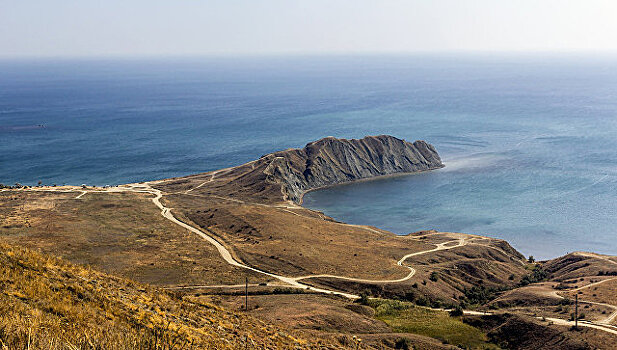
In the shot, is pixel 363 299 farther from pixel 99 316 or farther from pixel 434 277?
pixel 99 316

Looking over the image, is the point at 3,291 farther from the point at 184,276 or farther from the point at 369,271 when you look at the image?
the point at 369,271

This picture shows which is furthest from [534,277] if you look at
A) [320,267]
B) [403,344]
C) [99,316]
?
[99,316]

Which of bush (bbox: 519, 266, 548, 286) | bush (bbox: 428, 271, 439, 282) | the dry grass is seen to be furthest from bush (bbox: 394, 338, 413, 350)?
bush (bbox: 519, 266, 548, 286)

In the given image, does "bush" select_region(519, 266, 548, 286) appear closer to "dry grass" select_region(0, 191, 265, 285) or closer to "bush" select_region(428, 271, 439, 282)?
"bush" select_region(428, 271, 439, 282)

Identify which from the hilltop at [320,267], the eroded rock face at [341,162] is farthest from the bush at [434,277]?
the eroded rock face at [341,162]

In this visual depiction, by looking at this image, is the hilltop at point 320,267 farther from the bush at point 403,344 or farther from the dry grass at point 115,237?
the bush at point 403,344
